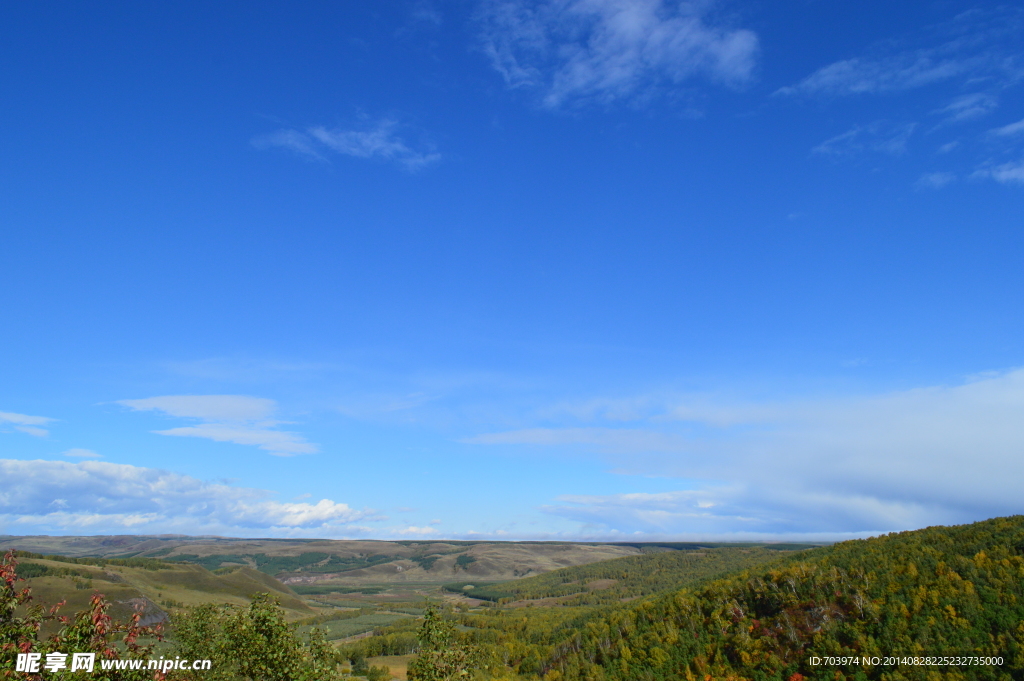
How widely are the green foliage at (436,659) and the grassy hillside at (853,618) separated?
51.4 meters

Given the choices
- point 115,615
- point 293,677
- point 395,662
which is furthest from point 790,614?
point 115,615

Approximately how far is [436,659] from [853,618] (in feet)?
214

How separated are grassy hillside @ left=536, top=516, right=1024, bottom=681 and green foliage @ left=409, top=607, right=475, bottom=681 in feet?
169

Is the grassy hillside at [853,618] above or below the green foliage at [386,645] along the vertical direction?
above

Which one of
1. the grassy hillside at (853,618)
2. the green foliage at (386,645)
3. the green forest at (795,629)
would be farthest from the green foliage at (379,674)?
the grassy hillside at (853,618)

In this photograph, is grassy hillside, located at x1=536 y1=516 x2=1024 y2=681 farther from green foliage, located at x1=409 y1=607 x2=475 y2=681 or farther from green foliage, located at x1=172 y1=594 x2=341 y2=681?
green foliage, located at x1=172 y1=594 x2=341 y2=681

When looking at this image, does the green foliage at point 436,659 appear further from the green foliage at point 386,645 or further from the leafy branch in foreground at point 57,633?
the green foliage at point 386,645

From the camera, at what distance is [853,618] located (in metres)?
81.2

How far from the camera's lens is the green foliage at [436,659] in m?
48.3

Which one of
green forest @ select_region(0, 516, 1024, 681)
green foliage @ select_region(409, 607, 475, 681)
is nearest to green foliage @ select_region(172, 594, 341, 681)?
green forest @ select_region(0, 516, 1024, 681)

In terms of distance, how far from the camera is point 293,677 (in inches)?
1261

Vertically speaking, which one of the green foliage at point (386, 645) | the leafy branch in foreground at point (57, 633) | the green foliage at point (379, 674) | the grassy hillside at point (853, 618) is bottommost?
the green foliage at point (386, 645)

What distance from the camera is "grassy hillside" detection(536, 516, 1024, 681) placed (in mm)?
69688

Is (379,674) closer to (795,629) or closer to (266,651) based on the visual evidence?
(795,629)
